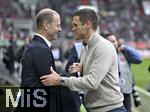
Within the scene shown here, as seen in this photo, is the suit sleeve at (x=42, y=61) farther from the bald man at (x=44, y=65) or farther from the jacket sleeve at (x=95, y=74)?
the jacket sleeve at (x=95, y=74)

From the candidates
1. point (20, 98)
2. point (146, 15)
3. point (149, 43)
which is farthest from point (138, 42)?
point (20, 98)

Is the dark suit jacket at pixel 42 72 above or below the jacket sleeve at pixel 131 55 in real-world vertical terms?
above

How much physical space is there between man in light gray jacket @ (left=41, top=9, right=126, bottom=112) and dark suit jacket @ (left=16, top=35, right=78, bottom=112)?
84 mm

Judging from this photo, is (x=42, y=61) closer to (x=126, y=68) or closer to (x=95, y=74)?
(x=95, y=74)

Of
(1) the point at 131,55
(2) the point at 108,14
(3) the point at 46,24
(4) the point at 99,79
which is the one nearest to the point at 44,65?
(3) the point at 46,24

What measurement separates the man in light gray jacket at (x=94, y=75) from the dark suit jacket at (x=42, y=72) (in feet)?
0.27

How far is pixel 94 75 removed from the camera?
414 cm

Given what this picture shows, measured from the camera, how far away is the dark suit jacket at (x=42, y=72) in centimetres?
424

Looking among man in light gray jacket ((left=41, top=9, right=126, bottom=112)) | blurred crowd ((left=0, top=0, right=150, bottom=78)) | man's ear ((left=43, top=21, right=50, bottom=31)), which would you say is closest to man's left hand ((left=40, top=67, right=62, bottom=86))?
man in light gray jacket ((left=41, top=9, right=126, bottom=112))

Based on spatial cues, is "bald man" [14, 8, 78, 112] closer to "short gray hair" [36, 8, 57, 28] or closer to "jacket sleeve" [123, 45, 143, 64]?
"short gray hair" [36, 8, 57, 28]

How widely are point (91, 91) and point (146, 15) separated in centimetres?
4268

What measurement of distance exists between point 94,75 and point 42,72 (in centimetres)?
45

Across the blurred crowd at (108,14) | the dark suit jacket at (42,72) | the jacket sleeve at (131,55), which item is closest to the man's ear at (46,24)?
the dark suit jacket at (42,72)

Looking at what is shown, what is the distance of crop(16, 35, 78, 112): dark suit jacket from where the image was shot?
4.24 m
